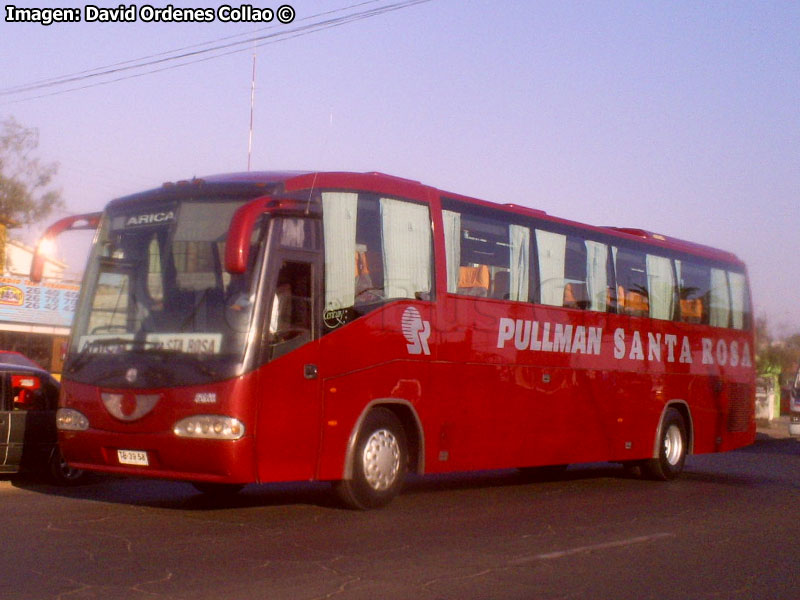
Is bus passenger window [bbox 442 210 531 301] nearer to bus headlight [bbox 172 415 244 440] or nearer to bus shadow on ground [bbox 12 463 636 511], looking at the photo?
bus shadow on ground [bbox 12 463 636 511]

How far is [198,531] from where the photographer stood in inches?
393

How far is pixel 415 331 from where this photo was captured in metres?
12.4

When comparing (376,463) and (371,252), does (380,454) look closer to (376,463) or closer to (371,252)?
(376,463)

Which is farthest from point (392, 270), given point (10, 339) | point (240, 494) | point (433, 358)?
point (10, 339)

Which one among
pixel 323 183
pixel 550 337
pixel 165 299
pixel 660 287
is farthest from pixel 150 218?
pixel 660 287

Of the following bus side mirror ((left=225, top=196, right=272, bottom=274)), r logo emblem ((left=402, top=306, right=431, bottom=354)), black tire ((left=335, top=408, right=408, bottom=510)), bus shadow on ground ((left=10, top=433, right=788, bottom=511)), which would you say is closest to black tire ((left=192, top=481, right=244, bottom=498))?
bus shadow on ground ((left=10, top=433, right=788, bottom=511))

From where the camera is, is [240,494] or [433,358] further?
[240,494]

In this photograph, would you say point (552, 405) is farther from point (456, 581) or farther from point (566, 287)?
point (456, 581)

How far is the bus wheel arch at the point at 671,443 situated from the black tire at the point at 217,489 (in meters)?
7.06

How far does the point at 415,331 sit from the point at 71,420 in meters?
3.67

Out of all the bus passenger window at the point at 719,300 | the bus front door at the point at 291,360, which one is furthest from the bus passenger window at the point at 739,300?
the bus front door at the point at 291,360

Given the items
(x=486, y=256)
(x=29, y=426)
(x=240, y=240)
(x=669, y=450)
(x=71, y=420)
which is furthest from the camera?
(x=669, y=450)

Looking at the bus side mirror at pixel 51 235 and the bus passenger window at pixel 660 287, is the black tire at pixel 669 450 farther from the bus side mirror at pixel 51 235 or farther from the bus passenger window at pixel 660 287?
the bus side mirror at pixel 51 235

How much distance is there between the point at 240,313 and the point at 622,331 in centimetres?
753
